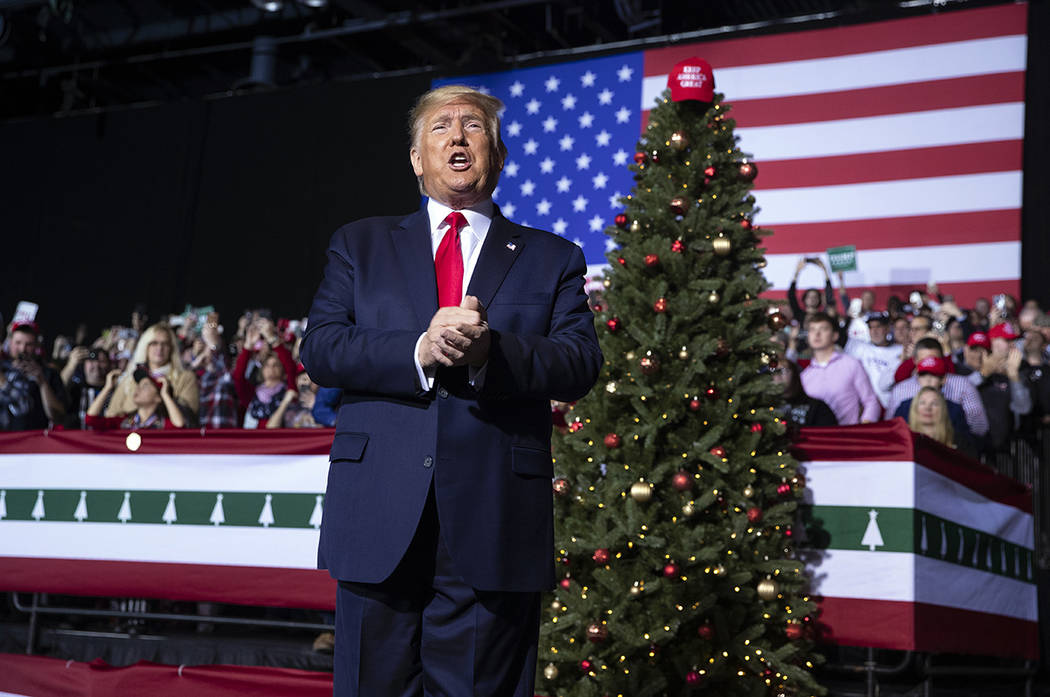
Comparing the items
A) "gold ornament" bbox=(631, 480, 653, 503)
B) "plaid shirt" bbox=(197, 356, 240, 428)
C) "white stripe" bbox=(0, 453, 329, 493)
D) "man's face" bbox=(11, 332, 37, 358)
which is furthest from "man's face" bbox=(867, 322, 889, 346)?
"man's face" bbox=(11, 332, 37, 358)

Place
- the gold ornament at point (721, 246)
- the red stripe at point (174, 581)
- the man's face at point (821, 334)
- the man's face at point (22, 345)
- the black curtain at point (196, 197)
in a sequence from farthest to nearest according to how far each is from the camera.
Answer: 1. the black curtain at point (196, 197)
2. the man's face at point (22, 345)
3. the man's face at point (821, 334)
4. the red stripe at point (174, 581)
5. the gold ornament at point (721, 246)

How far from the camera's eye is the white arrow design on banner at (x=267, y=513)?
512cm

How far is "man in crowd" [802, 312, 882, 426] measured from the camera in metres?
6.48

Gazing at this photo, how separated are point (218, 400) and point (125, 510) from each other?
202cm

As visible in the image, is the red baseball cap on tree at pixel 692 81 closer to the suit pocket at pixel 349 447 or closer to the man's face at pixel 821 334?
the man's face at pixel 821 334

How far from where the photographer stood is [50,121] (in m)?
16.2

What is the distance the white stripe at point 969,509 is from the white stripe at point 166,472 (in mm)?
2639

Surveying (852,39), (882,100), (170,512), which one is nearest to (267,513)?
(170,512)

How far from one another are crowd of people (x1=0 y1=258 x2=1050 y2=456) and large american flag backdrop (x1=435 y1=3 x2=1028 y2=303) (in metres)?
0.56

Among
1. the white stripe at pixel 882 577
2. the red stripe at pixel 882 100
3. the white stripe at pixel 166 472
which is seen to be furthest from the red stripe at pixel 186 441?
the red stripe at pixel 882 100

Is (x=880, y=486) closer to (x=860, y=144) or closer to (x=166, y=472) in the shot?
(x=166, y=472)

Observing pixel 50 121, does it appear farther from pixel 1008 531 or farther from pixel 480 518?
pixel 480 518

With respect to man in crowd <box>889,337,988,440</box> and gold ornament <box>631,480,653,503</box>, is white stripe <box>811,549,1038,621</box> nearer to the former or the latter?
gold ornament <box>631,480,653,503</box>

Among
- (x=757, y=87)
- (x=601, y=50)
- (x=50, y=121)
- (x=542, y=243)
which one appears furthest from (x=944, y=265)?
(x=50, y=121)
